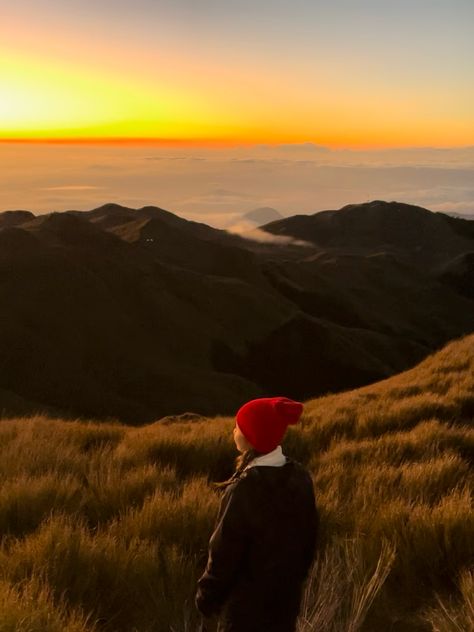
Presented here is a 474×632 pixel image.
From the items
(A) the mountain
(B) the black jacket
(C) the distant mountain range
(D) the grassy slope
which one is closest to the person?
(B) the black jacket

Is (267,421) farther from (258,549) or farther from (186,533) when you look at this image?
(186,533)

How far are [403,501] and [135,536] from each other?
222cm

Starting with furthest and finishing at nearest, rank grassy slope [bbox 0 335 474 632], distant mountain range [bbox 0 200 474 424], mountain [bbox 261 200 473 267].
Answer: mountain [bbox 261 200 473 267] < distant mountain range [bbox 0 200 474 424] < grassy slope [bbox 0 335 474 632]

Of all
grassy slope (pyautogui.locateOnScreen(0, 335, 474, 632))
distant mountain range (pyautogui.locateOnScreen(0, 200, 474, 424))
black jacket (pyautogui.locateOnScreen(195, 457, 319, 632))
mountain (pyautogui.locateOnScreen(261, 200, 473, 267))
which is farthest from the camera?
mountain (pyautogui.locateOnScreen(261, 200, 473, 267))

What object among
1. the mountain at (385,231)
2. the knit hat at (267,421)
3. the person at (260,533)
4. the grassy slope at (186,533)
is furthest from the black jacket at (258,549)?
the mountain at (385,231)

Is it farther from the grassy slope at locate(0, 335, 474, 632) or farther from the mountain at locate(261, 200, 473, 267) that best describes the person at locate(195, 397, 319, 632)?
the mountain at locate(261, 200, 473, 267)

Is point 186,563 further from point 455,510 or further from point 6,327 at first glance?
point 6,327

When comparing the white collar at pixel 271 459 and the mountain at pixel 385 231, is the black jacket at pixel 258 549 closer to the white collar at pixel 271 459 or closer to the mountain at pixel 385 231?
the white collar at pixel 271 459

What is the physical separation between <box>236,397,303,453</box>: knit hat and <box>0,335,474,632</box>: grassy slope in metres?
0.94

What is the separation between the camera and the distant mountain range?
122 feet

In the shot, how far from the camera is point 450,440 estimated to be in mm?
7469

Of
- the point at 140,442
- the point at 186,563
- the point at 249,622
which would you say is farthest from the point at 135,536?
the point at 140,442

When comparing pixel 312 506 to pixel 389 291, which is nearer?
pixel 312 506

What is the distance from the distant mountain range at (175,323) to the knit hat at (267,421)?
997 inches
